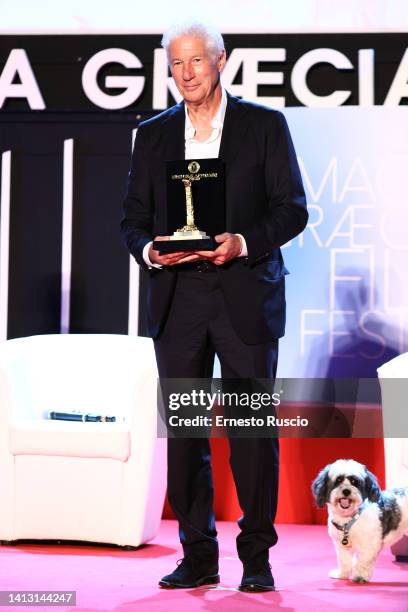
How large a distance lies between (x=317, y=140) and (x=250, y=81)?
510 millimetres

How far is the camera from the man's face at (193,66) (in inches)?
125

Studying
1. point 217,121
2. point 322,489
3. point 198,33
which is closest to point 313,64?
point 217,121

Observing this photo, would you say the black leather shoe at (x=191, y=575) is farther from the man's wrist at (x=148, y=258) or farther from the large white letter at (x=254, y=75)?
the large white letter at (x=254, y=75)

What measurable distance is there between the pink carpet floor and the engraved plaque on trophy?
1065 millimetres

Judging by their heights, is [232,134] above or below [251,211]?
above

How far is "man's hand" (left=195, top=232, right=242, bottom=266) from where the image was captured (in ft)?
10.2

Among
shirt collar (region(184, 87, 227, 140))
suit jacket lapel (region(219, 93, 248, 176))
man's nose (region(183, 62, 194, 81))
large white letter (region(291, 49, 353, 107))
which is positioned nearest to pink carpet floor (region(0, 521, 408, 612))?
suit jacket lapel (region(219, 93, 248, 176))

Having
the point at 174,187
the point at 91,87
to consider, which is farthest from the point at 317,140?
the point at 174,187

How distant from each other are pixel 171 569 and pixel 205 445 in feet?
2.29

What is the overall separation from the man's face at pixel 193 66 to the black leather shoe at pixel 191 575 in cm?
146

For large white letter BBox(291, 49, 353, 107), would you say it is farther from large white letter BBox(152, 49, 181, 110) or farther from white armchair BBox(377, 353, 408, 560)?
white armchair BBox(377, 353, 408, 560)

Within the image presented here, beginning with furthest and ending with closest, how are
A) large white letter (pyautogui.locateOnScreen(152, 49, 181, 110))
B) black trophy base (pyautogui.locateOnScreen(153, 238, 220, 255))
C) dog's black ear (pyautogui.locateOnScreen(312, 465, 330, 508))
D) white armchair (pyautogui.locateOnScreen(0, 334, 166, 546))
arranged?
large white letter (pyautogui.locateOnScreen(152, 49, 181, 110)) → white armchair (pyautogui.locateOnScreen(0, 334, 166, 546)) → dog's black ear (pyautogui.locateOnScreen(312, 465, 330, 508)) → black trophy base (pyautogui.locateOnScreen(153, 238, 220, 255))

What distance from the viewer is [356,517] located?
3684 millimetres

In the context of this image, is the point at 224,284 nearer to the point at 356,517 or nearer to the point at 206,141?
the point at 206,141
